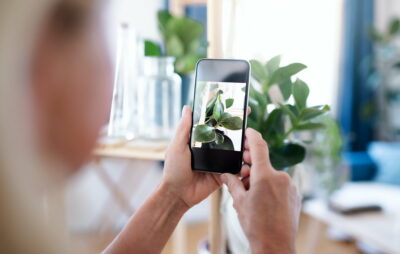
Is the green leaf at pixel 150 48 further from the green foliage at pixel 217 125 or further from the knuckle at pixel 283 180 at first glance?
the knuckle at pixel 283 180

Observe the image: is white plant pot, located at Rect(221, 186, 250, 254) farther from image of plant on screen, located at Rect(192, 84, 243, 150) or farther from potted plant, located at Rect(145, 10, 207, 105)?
potted plant, located at Rect(145, 10, 207, 105)

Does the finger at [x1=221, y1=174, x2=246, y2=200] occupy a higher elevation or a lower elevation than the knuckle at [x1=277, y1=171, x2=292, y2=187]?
lower

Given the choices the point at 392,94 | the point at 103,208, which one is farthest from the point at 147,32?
the point at 392,94

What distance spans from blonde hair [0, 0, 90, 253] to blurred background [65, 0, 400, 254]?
0.07 m

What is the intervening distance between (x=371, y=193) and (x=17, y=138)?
1.88 meters

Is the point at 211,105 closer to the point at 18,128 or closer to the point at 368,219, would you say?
the point at 18,128

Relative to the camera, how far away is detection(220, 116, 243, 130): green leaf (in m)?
0.58

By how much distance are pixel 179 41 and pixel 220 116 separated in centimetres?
35

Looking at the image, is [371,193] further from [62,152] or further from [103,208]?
[62,152]

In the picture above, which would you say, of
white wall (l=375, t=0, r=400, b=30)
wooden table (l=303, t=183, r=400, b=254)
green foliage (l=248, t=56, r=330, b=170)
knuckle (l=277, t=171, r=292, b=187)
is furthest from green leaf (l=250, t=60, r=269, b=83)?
white wall (l=375, t=0, r=400, b=30)

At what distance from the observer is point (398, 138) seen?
2.94 metres

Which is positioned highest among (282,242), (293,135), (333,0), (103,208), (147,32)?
(333,0)

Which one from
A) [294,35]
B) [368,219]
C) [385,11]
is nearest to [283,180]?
[368,219]

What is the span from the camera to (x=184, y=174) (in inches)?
23.9
